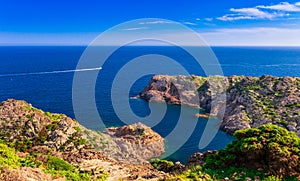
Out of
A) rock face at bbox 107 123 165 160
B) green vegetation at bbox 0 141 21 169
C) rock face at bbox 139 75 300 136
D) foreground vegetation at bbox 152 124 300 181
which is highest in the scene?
rock face at bbox 139 75 300 136

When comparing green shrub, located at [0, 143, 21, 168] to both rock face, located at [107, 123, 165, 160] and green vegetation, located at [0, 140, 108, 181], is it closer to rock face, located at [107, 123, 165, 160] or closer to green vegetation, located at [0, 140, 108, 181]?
green vegetation, located at [0, 140, 108, 181]

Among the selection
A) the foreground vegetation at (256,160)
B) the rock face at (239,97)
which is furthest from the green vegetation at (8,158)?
the rock face at (239,97)

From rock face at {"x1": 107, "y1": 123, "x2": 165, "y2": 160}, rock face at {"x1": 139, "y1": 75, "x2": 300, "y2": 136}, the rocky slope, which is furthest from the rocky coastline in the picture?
rock face at {"x1": 139, "y1": 75, "x2": 300, "y2": 136}

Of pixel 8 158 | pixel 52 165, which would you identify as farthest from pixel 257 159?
pixel 8 158

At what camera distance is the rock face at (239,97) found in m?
63.8

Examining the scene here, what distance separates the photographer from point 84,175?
2653 cm

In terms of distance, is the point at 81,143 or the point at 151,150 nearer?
the point at 81,143

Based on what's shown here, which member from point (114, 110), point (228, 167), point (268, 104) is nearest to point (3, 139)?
point (228, 167)

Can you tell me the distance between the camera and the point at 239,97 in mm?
75875

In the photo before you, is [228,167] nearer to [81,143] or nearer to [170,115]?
[81,143]

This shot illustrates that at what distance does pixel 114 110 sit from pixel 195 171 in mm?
58589

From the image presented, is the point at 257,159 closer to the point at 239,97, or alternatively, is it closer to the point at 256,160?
the point at 256,160

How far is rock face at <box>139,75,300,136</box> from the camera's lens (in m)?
63.8

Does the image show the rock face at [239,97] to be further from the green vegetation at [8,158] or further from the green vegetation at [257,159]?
the green vegetation at [8,158]
